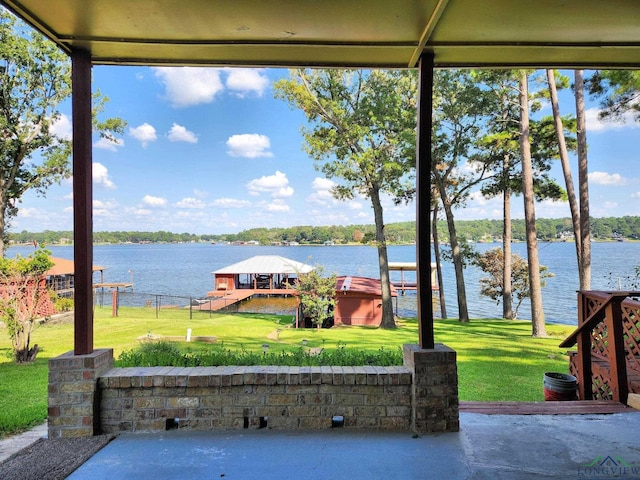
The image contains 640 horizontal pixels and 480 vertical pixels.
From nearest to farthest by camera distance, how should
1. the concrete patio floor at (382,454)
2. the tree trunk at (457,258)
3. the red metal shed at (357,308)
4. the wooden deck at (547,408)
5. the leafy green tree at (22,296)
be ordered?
the concrete patio floor at (382,454) < the wooden deck at (547,408) < the leafy green tree at (22,296) < the tree trunk at (457,258) < the red metal shed at (357,308)

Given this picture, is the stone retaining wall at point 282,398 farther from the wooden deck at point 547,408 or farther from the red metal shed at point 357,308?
the red metal shed at point 357,308

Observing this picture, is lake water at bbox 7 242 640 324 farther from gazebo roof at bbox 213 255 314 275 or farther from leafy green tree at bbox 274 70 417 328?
leafy green tree at bbox 274 70 417 328

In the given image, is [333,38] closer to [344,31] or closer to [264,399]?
[344,31]

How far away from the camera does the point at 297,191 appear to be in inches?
1604

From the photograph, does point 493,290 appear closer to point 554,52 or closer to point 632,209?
point 632,209

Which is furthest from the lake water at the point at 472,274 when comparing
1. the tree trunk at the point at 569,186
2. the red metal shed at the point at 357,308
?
the tree trunk at the point at 569,186

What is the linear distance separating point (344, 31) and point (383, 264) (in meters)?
11.0

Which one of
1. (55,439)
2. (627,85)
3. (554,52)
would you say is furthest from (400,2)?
(627,85)

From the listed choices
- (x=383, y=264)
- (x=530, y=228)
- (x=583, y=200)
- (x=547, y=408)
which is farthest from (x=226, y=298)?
(x=547, y=408)

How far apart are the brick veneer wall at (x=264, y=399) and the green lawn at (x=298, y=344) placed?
147 cm

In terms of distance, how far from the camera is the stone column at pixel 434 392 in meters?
2.75

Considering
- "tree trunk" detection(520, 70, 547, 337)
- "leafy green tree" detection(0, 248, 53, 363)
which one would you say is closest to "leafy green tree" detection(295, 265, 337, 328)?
"tree trunk" detection(520, 70, 547, 337)

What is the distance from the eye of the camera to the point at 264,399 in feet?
9.23

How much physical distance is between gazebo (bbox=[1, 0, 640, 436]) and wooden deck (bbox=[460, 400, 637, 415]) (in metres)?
0.70
